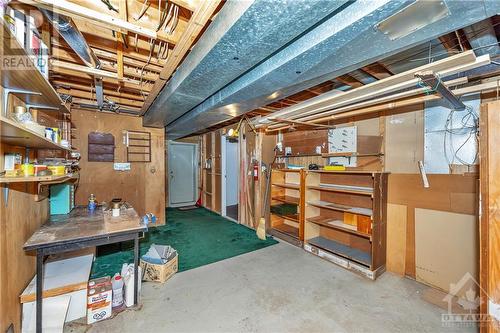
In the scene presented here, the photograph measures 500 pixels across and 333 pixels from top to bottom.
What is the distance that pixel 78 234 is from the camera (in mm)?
1811

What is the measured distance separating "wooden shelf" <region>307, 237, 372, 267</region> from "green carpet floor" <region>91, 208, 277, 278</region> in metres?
0.82

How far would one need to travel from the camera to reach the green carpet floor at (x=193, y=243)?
9.59ft

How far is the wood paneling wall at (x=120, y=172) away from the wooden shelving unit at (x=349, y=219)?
318 centimetres

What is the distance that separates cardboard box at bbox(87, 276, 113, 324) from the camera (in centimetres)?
179

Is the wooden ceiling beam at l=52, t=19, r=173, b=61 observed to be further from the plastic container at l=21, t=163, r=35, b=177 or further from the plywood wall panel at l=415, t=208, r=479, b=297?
the plywood wall panel at l=415, t=208, r=479, b=297

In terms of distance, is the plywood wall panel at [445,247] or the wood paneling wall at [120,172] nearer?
the plywood wall panel at [445,247]

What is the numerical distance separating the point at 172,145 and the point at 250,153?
3.28m

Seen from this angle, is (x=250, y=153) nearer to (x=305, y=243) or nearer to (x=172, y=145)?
(x=305, y=243)

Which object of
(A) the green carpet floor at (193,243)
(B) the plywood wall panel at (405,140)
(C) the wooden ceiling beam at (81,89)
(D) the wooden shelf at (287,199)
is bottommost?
(A) the green carpet floor at (193,243)

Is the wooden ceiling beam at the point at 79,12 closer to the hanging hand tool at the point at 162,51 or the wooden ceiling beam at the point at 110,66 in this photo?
the hanging hand tool at the point at 162,51

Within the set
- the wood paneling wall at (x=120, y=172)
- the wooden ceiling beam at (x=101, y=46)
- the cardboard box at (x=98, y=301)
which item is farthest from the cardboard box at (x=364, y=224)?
the wood paneling wall at (x=120, y=172)

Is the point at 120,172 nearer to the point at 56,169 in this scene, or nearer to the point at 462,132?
the point at 56,169

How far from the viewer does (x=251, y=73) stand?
76.4 inches


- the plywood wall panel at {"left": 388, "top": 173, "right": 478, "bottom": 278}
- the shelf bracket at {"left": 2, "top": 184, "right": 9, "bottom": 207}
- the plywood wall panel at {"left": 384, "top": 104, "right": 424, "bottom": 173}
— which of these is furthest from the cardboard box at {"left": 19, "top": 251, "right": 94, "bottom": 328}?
the plywood wall panel at {"left": 384, "top": 104, "right": 424, "bottom": 173}
